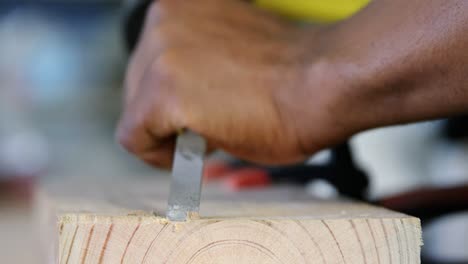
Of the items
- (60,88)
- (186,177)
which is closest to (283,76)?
(186,177)

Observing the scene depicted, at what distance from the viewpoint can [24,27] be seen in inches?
159

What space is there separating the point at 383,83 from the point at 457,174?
35.1 inches

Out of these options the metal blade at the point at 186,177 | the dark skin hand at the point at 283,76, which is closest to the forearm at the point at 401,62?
the dark skin hand at the point at 283,76

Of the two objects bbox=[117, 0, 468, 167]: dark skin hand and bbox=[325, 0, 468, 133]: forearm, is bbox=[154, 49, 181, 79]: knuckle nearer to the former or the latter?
bbox=[117, 0, 468, 167]: dark skin hand

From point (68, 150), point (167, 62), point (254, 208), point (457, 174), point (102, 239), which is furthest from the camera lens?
point (68, 150)

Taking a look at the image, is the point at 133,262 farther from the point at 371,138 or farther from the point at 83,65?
the point at 83,65

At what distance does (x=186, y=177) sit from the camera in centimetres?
53

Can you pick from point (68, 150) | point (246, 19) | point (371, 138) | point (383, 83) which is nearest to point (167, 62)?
point (246, 19)

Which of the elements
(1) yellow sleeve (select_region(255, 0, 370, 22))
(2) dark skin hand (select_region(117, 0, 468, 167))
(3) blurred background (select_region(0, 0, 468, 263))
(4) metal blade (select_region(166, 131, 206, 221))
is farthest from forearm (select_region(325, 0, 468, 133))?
(3) blurred background (select_region(0, 0, 468, 263))

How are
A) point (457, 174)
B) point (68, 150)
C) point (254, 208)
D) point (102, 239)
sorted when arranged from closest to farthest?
point (102, 239) < point (254, 208) < point (457, 174) < point (68, 150)

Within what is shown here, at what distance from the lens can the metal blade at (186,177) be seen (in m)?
0.47

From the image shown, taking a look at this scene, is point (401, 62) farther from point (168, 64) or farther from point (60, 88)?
point (60, 88)

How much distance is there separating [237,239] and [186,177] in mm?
99

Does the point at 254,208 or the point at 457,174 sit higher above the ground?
the point at 457,174
